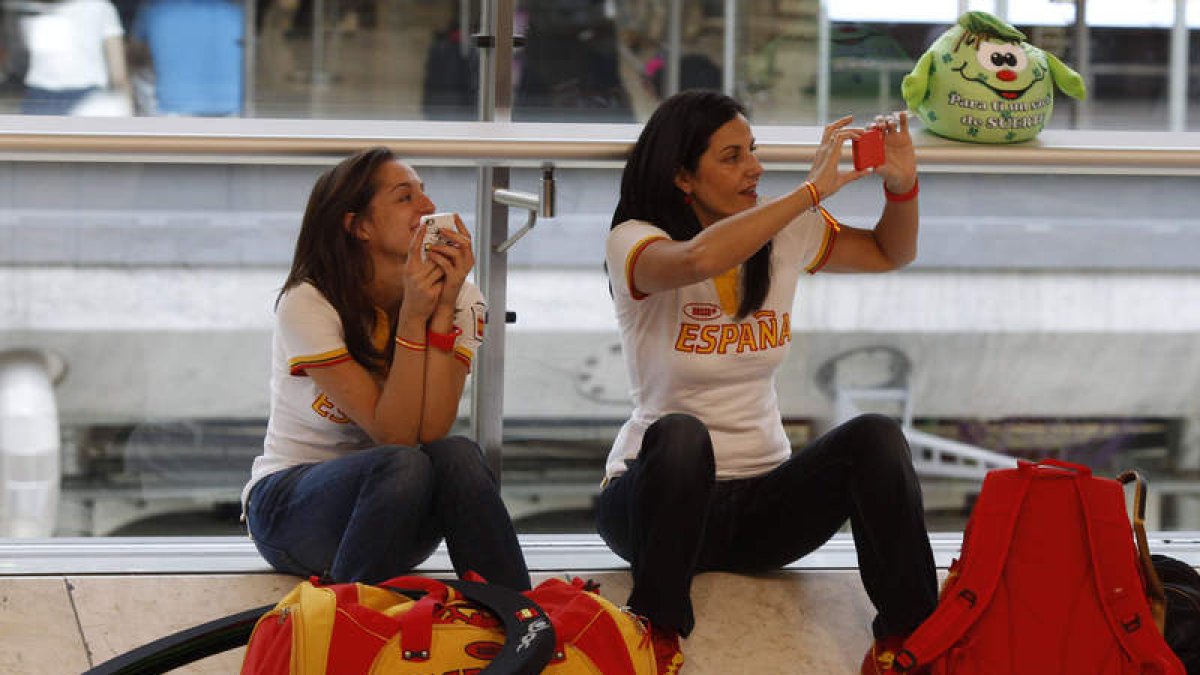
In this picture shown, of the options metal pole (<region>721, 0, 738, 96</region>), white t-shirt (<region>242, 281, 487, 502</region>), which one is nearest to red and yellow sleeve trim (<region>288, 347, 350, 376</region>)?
white t-shirt (<region>242, 281, 487, 502</region>)

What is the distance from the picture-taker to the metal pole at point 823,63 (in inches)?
149

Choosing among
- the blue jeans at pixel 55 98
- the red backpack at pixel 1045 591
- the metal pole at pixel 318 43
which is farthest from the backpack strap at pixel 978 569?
the metal pole at pixel 318 43

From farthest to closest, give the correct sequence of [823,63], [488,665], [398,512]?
1. [823,63]
2. [398,512]
3. [488,665]

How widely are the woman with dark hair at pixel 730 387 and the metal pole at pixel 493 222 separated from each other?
0.89ft

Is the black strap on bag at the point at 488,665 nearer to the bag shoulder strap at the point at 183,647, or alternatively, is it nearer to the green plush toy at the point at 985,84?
the bag shoulder strap at the point at 183,647

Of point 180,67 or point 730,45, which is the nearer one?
point 180,67

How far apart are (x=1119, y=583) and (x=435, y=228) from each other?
1.08 meters

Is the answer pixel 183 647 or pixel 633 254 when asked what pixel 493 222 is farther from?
pixel 183 647

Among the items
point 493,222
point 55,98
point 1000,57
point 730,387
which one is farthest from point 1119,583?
point 55,98

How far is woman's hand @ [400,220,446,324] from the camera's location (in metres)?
2.10

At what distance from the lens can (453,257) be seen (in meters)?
2.11

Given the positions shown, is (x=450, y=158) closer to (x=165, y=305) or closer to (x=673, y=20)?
(x=165, y=305)

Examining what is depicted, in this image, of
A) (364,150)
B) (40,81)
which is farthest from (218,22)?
(364,150)

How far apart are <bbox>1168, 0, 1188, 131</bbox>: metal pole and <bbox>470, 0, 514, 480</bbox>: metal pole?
258 centimetres
